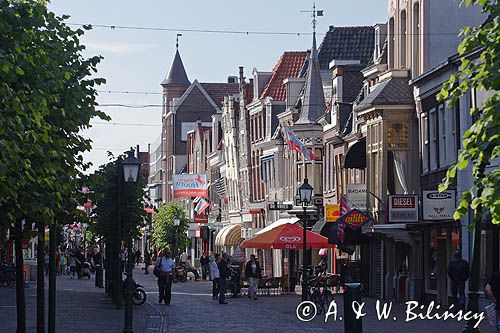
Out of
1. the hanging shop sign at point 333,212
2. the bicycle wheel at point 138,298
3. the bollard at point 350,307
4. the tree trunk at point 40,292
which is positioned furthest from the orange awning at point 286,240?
the bollard at point 350,307

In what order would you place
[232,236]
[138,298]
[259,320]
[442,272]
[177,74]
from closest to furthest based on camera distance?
[259,320] < [442,272] < [138,298] < [232,236] < [177,74]

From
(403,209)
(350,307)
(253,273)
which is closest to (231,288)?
(253,273)

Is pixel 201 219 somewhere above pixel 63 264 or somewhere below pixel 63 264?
above

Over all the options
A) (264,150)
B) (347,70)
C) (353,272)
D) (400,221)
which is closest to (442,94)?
(400,221)

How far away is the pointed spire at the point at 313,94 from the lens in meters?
65.1

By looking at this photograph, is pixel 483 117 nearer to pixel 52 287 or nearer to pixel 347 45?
pixel 52 287

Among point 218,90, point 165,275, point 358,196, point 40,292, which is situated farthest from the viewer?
point 218,90

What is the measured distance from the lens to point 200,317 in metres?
35.8

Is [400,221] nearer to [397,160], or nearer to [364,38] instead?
[397,160]

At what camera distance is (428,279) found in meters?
43.2

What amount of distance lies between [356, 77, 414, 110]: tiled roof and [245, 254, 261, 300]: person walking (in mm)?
7053

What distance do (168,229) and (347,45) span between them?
3600 centimetres

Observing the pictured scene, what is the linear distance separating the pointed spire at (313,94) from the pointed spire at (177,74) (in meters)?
78.8

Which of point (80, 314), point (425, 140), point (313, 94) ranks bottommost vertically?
point (80, 314)
